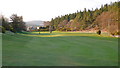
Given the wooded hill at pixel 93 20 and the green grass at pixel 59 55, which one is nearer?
the green grass at pixel 59 55

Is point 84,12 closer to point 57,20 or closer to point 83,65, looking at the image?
point 57,20

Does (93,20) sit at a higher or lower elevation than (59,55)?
higher

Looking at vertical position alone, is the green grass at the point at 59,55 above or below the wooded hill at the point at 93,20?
below

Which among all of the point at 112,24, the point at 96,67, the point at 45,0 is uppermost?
the point at 45,0

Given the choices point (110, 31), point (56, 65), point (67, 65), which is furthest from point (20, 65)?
point (110, 31)

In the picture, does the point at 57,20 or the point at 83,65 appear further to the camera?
the point at 57,20

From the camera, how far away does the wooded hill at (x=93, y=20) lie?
23094mm

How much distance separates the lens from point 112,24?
74.6 ft

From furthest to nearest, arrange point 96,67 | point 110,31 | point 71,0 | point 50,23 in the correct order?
point 50,23
point 110,31
point 71,0
point 96,67

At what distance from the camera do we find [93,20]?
4138 cm

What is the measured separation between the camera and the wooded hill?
2309 centimetres

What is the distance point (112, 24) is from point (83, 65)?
725 inches

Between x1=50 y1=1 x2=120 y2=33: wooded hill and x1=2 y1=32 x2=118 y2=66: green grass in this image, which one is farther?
x1=50 y1=1 x2=120 y2=33: wooded hill

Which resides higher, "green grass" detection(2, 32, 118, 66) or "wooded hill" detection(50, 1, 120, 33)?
"wooded hill" detection(50, 1, 120, 33)
